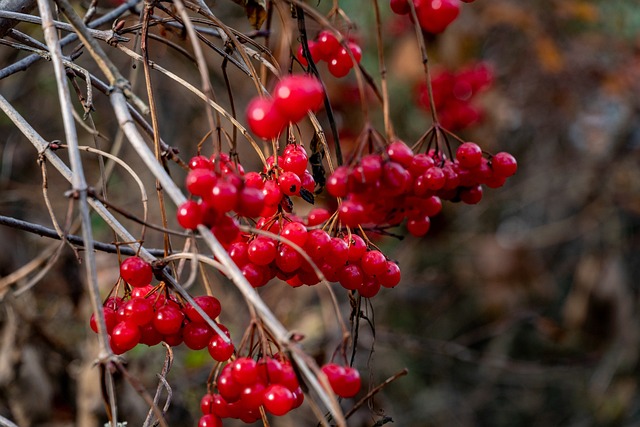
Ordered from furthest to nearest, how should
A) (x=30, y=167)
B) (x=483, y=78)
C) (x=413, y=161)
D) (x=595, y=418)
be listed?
(x=595, y=418) → (x=483, y=78) → (x=30, y=167) → (x=413, y=161)

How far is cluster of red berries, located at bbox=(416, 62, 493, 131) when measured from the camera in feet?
9.91

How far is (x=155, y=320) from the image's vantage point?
2.57 ft

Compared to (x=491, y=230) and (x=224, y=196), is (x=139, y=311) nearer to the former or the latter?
(x=224, y=196)

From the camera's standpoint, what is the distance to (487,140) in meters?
3.47

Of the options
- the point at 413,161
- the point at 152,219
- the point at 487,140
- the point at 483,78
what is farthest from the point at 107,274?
the point at 487,140

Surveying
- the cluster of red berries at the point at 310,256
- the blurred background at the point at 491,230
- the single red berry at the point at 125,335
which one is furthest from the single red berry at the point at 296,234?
the blurred background at the point at 491,230

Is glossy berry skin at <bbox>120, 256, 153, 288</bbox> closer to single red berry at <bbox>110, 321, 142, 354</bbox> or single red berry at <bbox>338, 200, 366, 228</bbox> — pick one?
single red berry at <bbox>110, 321, 142, 354</bbox>

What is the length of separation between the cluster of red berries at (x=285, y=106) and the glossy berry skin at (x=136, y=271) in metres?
0.23

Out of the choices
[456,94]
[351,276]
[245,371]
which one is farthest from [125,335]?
[456,94]

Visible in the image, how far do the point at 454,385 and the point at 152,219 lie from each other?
219cm

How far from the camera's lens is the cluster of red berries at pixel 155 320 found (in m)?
0.77

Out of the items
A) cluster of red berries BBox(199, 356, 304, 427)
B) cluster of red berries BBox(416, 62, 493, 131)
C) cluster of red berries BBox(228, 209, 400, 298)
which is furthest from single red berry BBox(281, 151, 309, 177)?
cluster of red berries BBox(416, 62, 493, 131)

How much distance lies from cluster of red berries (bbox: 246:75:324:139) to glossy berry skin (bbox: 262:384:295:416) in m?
0.25

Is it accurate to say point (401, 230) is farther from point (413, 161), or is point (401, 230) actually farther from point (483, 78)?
point (413, 161)
